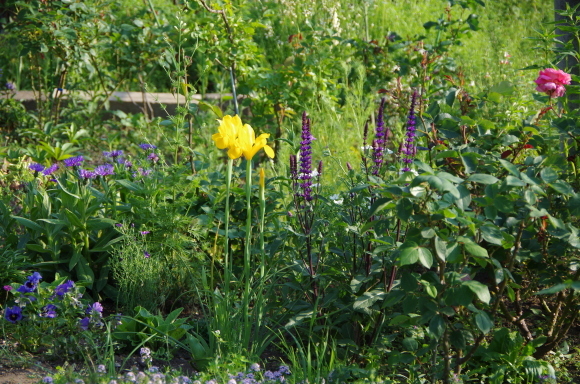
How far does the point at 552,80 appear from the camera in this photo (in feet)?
8.18

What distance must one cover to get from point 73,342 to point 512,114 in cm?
236

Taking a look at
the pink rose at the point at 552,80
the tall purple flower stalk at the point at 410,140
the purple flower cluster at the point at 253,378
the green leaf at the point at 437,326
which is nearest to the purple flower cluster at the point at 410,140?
the tall purple flower stalk at the point at 410,140

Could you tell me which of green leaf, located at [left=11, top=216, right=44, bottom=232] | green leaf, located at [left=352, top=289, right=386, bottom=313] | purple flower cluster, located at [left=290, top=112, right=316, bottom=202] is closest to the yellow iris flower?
purple flower cluster, located at [left=290, top=112, right=316, bottom=202]

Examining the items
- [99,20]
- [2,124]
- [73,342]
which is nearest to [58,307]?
[73,342]

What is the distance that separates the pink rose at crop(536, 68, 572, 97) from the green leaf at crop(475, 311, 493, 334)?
37.6 inches

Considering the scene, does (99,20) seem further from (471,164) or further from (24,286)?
(471,164)

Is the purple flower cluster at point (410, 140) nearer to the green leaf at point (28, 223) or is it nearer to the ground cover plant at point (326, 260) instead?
the ground cover plant at point (326, 260)

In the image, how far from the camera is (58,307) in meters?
2.60

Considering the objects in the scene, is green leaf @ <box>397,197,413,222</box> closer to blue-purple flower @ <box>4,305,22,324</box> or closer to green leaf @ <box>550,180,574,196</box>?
green leaf @ <box>550,180,574,196</box>

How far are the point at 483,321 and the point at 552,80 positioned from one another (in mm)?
1022

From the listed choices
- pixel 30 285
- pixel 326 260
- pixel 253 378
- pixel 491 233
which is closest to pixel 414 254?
pixel 491 233

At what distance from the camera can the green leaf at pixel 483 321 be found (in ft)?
6.75

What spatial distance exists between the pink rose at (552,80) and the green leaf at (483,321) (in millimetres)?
954

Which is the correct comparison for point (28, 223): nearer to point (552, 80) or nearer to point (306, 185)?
point (306, 185)
